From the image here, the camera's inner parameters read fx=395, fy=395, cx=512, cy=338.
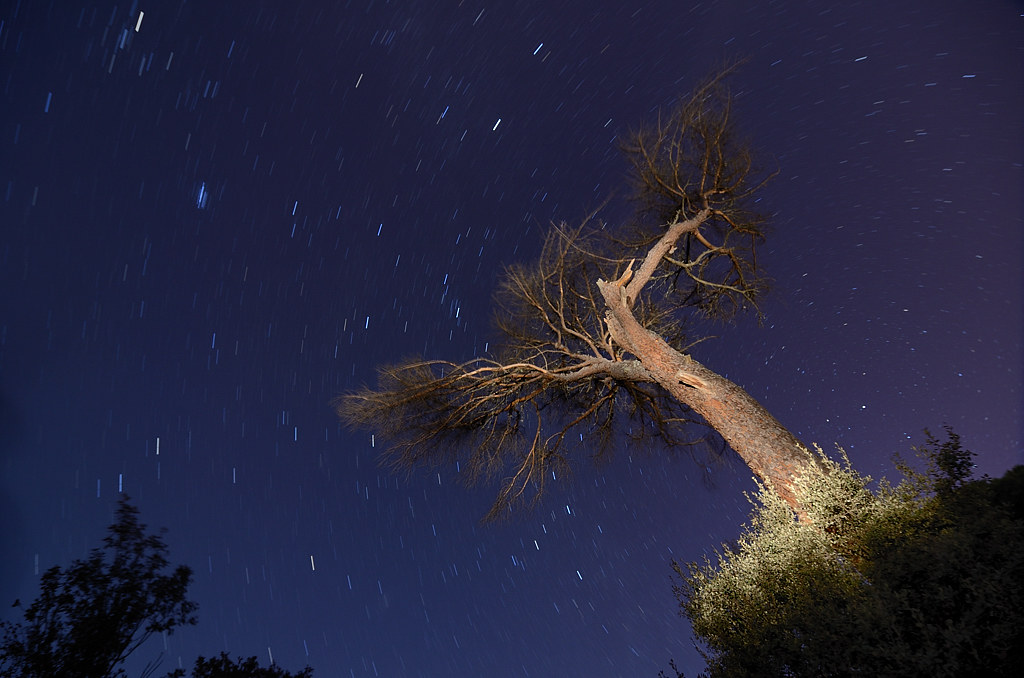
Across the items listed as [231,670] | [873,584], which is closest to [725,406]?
[873,584]

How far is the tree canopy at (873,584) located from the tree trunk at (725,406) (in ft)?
1.00

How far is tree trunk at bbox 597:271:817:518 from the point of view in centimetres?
535

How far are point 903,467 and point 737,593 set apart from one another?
2.25 m

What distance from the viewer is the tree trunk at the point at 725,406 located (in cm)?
535

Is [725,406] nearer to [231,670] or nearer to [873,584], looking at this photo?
[873,584]

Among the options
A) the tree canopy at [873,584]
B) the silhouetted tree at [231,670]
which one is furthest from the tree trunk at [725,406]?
the silhouetted tree at [231,670]

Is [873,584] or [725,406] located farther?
[725,406]

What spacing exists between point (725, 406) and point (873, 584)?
3.23 meters

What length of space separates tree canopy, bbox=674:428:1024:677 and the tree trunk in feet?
1.00

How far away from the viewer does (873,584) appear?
3.25 metres

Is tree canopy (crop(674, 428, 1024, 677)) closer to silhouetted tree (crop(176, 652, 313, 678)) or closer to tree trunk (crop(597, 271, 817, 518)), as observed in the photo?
tree trunk (crop(597, 271, 817, 518))

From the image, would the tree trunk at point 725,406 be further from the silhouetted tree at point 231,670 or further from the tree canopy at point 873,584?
the silhouetted tree at point 231,670

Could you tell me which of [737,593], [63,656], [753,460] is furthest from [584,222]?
[63,656]

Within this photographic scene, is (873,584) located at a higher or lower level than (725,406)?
lower
